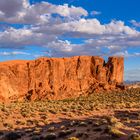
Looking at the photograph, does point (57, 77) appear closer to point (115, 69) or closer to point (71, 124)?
point (115, 69)

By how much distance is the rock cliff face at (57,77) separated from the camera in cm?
7006

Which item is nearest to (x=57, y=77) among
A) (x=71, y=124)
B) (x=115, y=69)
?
(x=115, y=69)

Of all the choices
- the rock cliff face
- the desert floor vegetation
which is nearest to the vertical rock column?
the rock cliff face

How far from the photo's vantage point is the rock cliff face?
70.1 meters

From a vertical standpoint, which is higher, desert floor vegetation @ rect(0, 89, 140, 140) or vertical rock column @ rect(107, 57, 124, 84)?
vertical rock column @ rect(107, 57, 124, 84)

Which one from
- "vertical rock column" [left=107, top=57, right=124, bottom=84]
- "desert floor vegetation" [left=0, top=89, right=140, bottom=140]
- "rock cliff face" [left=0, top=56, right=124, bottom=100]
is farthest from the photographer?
"vertical rock column" [left=107, top=57, right=124, bottom=84]

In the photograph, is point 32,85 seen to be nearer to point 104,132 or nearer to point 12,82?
point 12,82

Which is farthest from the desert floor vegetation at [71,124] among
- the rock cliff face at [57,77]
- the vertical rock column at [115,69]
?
the vertical rock column at [115,69]

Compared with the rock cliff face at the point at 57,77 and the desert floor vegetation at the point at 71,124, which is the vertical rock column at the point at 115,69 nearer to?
the rock cliff face at the point at 57,77

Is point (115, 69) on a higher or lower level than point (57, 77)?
higher

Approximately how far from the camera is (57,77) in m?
81.6

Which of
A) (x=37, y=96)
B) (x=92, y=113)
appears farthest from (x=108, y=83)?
(x=92, y=113)

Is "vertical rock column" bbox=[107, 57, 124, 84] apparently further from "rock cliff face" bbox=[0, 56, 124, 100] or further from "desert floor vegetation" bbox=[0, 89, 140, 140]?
"desert floor vegetation" bbox=[0, 89, 140, 140]

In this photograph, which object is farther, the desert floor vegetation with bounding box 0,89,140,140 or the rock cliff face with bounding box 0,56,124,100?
the rock cliff face with bounding box 0,56,124,100
